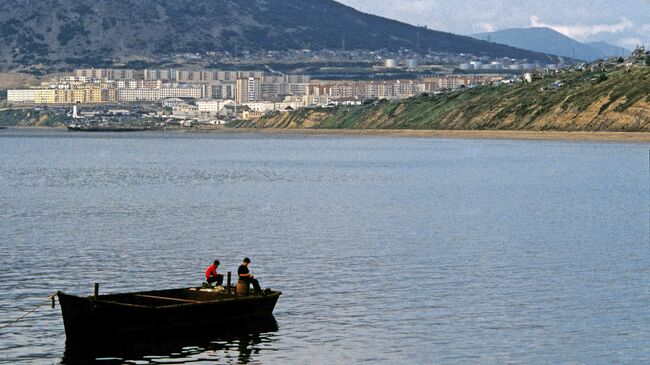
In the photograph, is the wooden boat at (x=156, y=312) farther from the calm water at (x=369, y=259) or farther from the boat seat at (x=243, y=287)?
the calm water at (x=369, y=259)

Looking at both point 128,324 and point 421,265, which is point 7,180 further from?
point 128,324

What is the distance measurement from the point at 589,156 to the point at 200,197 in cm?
8492

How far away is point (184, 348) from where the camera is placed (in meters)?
42.0

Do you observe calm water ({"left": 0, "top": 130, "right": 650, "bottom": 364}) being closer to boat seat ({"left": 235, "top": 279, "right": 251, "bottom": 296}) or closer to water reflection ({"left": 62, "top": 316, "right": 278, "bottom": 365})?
water reflection ({"left": 62, "top": 316, "right": 278, "bottom": 365})

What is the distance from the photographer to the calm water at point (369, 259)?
42.5 metres

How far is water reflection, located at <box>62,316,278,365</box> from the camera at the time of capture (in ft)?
133

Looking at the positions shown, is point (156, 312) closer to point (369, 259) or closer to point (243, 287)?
point (243, 287)

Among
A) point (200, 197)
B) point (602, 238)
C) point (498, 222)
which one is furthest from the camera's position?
point (200, 197)

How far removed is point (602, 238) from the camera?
7288cm

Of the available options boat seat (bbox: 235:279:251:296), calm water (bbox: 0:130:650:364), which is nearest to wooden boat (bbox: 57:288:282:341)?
boat seat (bbox: 235:279:251:296)

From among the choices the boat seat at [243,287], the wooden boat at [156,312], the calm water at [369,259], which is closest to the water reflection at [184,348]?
the calm water at [369,259]

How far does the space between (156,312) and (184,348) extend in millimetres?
1541

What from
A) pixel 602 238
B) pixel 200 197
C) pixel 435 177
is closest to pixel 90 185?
pixel 200 197

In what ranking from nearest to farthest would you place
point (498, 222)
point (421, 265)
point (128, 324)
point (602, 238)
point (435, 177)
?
point (128, 324) → point (421, 265) → point (602, 238) → point (498, 222) → point (435, 177)
